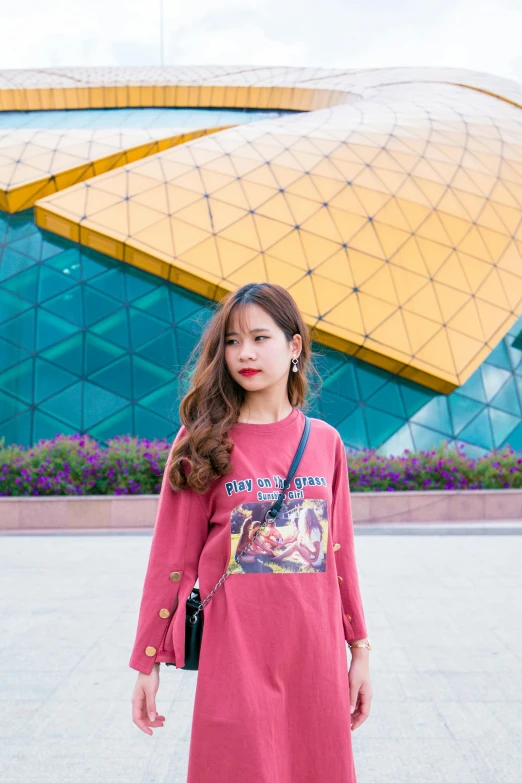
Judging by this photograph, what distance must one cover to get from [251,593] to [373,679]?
2.71 metres

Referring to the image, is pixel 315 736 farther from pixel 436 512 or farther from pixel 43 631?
pixel 436 512

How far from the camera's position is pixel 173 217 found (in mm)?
14242

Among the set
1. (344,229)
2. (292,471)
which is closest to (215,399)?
(292,471)

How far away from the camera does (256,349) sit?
217 cm

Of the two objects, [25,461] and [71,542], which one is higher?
[25,461]

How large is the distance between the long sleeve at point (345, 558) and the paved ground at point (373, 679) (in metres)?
1.36

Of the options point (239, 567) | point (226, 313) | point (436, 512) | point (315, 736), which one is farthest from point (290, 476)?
point (436, 512)

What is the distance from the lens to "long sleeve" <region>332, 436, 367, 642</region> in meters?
2.25

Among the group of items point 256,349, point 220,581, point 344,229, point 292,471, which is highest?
point 344,229

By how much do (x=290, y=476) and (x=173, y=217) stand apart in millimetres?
12929

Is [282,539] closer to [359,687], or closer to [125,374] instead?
[359,687]

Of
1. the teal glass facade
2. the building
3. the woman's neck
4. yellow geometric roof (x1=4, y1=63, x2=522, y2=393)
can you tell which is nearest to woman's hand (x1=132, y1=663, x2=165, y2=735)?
the woman's neck

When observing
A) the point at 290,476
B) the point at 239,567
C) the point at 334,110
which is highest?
the point at 334,110

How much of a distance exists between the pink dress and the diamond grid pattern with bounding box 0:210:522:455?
35.9 ft
